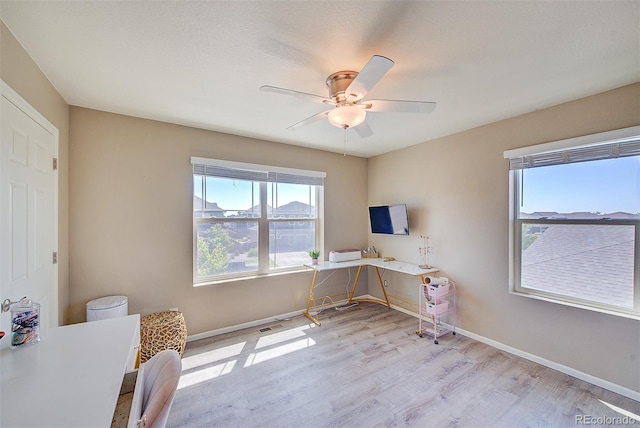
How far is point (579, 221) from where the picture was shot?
2.33m

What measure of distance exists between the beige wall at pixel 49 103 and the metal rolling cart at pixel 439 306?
11.7 ft

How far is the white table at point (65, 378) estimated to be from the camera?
83 centimetres

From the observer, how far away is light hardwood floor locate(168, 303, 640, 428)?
1.85m

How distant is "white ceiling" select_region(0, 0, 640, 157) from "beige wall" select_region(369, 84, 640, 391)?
0.25m

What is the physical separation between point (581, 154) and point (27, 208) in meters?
4.29

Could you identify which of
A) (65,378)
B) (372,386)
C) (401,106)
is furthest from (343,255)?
(65,378)

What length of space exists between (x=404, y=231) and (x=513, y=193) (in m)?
1.36

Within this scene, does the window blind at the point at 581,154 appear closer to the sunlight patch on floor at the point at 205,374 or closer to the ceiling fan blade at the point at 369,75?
the ceiling fan blade at the point at 369,75

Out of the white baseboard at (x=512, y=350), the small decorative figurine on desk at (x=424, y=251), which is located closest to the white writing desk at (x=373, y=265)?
the small decorative figurine on desk at (x=424, y=251)

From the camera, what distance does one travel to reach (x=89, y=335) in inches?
55.1

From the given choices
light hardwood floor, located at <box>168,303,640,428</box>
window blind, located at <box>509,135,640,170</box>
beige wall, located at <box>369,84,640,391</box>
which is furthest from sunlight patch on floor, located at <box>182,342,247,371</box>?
window blind, located at <box>509,135,640,170</box>

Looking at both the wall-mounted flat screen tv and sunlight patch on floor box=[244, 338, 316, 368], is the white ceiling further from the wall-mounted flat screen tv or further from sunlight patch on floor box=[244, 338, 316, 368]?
sunlight patch on floor box=[244, 338, 316, 368]

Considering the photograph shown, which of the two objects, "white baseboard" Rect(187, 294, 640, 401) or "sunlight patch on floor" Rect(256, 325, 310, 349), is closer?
"white baseboard" Rect(187, 294, 640, 401)

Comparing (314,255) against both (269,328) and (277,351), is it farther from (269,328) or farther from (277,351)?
(277,351)
